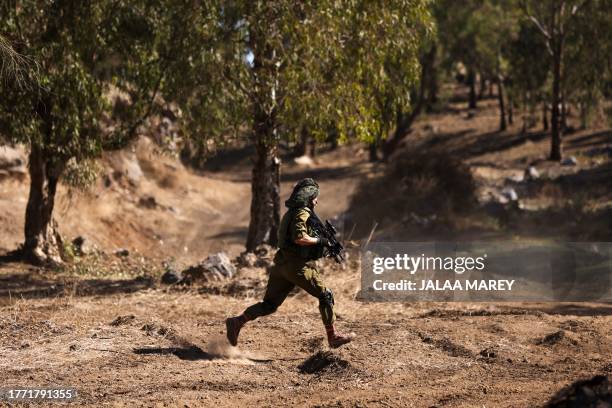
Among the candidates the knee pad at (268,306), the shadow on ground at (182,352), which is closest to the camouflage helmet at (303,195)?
the knee pad at (268,306)

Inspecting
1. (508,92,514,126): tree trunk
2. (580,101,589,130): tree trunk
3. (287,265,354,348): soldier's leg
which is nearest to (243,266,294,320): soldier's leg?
(287,265,354,348): soldier's leg

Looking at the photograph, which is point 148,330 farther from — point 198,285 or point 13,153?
point 13,153

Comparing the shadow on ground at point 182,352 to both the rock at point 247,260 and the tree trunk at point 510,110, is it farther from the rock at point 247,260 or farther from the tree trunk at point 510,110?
the tree trunk at point 510,110

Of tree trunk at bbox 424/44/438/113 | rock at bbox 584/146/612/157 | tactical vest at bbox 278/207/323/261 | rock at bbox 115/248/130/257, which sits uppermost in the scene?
tree trunk at bbox 424/44/438/113

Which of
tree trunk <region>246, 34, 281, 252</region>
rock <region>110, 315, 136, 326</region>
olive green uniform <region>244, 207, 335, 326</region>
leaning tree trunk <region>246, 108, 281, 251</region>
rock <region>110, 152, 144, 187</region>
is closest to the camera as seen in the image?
olive green uniform <region>244, 207, 335, 326</region>

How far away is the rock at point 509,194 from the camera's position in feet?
79.0

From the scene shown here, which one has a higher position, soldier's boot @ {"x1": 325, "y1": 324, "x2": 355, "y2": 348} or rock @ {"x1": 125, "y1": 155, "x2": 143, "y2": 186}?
rock @ {"x1": 125, "y1": 155, "x2": 143, "y2": 186}

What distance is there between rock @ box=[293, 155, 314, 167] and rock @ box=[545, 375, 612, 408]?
36695mm

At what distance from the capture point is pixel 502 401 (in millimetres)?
7184

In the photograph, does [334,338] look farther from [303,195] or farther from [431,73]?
[431,73]

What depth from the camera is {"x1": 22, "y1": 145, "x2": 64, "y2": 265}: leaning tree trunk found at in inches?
629
